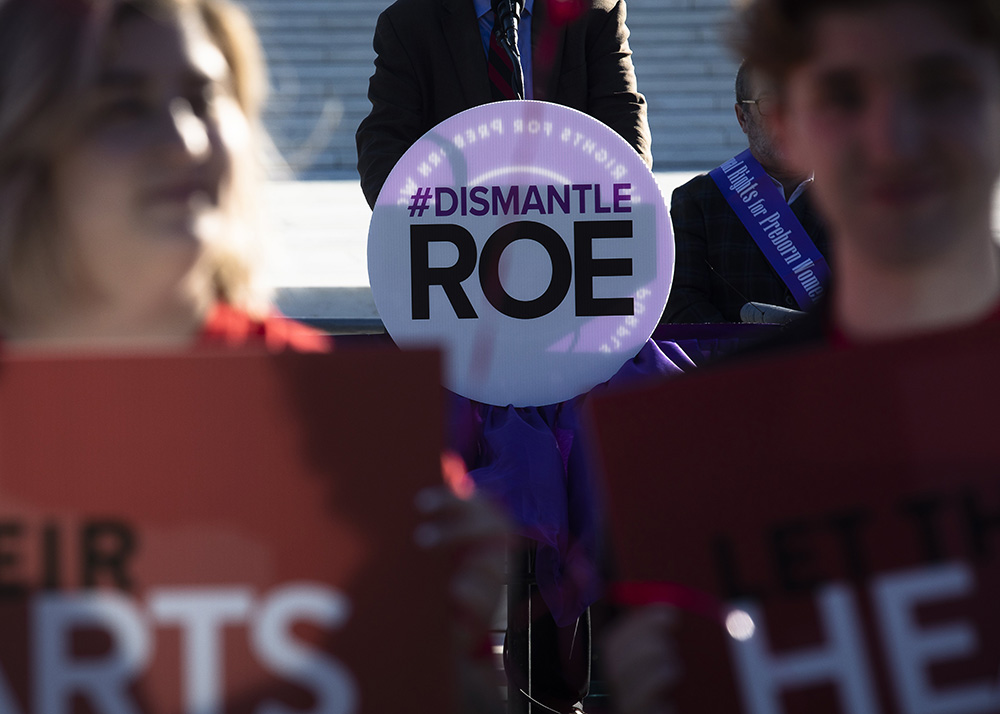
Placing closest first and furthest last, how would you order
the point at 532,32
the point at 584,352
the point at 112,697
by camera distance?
the point at 112,697, the point at 584,352, the point at 532,32

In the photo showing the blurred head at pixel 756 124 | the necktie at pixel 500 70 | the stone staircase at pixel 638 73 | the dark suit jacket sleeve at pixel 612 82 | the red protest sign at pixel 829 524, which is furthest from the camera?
the stone staircase at pixel 638 73

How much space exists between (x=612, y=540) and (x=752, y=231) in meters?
2.13

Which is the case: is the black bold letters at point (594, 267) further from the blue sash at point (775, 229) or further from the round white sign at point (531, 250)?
the blue sash at point (775, 229)

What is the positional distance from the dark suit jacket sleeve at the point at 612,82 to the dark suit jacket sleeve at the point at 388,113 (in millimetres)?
406

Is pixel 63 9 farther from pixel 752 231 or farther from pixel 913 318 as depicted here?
pixel 752 231

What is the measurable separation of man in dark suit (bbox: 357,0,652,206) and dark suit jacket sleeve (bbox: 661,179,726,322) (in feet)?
1.27

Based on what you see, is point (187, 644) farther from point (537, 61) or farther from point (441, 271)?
point (537, 61)

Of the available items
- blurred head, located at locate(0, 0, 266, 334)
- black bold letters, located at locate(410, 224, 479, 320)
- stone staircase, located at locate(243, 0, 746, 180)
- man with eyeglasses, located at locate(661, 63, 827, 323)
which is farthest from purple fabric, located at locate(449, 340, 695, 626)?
stone staircase, located at locate(243, 0, 746, 180)

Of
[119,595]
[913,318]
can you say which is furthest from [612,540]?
[119,595]

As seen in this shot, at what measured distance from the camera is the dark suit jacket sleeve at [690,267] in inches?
124

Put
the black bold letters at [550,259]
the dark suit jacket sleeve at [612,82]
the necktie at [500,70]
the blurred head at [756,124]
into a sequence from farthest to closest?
the blurred head at [756,124], the dark suit jacket sleeve at [612,82], the necktie at [500,70], the black bold letters at [550,259]

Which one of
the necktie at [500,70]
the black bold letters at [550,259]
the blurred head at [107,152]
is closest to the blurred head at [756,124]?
the necktie at [500,70]

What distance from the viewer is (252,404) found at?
1.12 m

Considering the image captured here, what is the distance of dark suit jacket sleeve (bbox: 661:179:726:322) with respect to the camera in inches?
124
